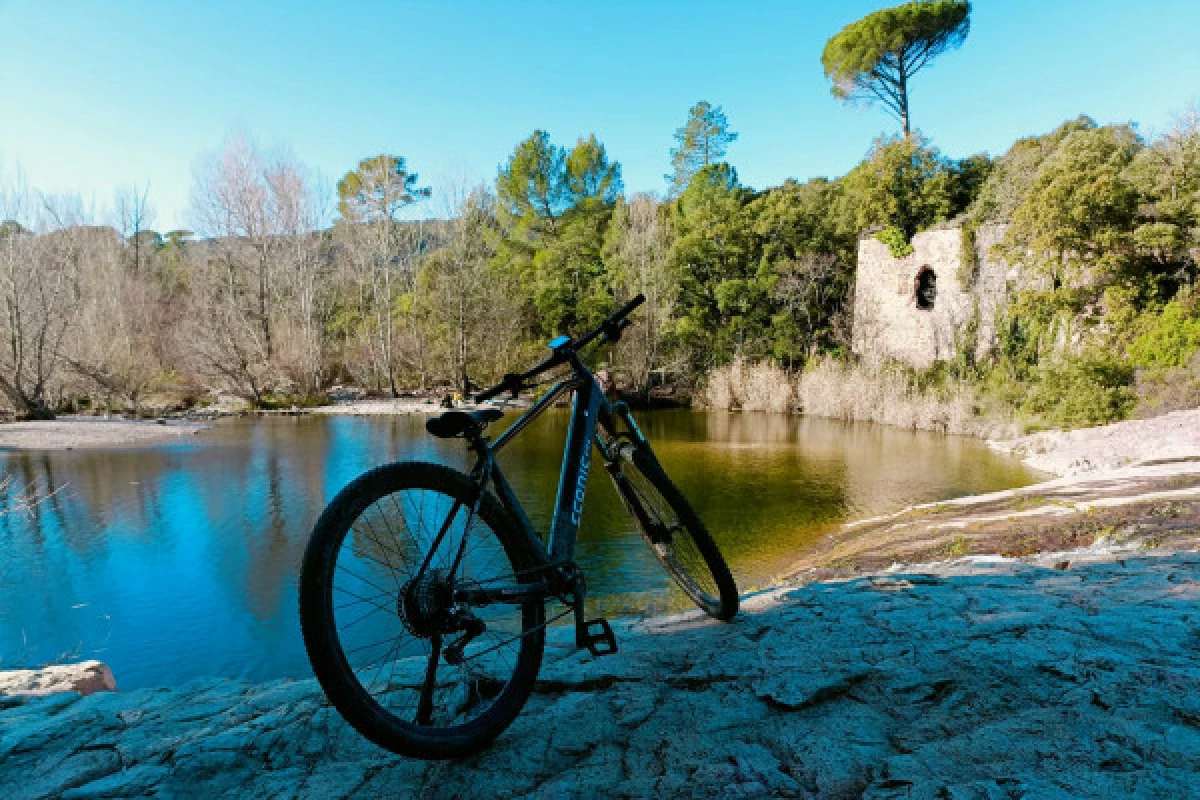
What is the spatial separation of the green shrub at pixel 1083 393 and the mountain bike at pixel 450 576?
15636 millimetres

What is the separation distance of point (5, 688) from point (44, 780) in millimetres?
1987

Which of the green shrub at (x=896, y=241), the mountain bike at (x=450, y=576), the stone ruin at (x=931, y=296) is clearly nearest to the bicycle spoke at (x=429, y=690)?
the mountain bike at (x=450, y=576)

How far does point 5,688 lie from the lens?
3158 millimetres

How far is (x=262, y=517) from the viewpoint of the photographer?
32.5ft

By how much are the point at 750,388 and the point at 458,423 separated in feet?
72.9

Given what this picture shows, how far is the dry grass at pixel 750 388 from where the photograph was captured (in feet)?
74.3

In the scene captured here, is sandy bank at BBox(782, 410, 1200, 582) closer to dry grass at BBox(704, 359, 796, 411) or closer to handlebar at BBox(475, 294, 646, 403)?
handlebar at BBox(475, 294, 646, 403)

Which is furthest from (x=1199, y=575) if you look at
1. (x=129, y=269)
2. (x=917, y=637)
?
(x=129, y=269)

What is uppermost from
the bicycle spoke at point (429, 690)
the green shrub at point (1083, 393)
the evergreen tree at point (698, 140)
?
the evergreen tree at point (698, 140)

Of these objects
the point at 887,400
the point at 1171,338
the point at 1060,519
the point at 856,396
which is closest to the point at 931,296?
the point at 856,396

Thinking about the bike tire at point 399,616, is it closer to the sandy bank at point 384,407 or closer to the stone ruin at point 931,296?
the sandy bank at point 384,407

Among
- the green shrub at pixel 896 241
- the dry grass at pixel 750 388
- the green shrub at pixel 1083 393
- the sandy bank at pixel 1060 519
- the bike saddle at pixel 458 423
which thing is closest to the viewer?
the bike saddle at pixel 458 423

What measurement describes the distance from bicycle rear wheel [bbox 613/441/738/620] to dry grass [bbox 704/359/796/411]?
2043cm

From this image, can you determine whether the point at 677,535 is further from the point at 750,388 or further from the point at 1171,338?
the point at 750,388
